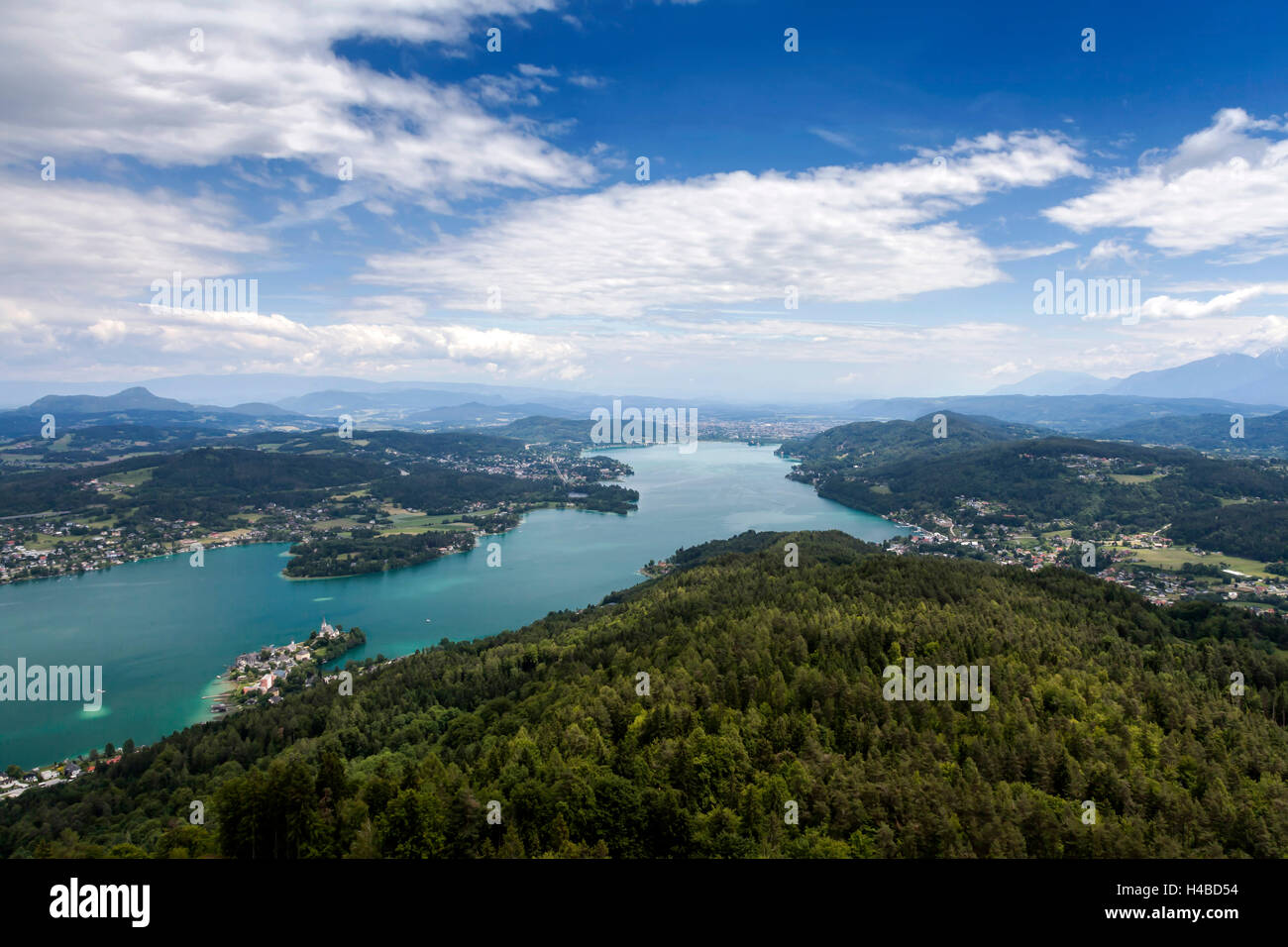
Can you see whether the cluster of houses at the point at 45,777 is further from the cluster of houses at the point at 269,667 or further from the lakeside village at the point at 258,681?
the cluster of houses at the point at 269,667

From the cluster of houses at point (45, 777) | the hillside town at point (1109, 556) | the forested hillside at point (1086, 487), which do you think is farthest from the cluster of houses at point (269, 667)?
the forested hillside at point (1086, 487)

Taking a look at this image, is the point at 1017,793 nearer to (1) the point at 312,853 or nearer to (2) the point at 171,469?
(1) the point at 312,853

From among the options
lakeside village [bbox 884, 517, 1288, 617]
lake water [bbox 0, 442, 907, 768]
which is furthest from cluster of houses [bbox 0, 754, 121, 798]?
lakeside village [bbox 884, 517, 1288, 617]

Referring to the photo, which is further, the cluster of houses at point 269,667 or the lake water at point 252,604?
the cluster of houses at point 269,667

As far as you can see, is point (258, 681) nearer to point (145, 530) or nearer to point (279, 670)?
point (279, 670)

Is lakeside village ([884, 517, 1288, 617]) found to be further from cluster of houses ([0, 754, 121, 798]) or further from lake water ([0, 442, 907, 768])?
cluster of houses ([0, 754, 121, 798])
